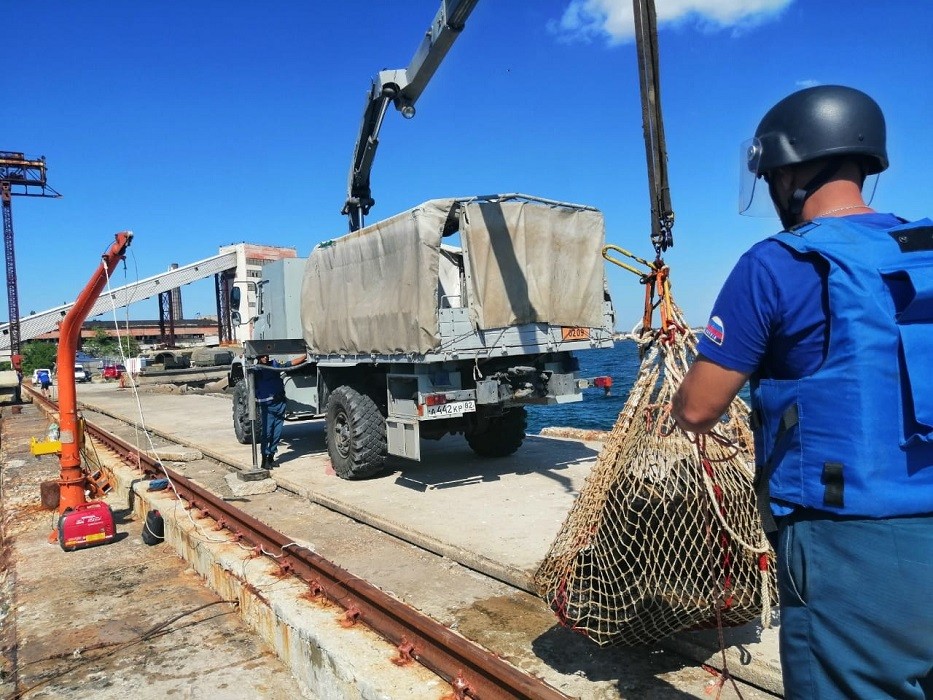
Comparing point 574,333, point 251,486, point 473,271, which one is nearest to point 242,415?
point 251,486

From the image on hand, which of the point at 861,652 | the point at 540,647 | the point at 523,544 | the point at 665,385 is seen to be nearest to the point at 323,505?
the point at 523,544

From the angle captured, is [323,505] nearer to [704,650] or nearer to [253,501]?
[253,501]

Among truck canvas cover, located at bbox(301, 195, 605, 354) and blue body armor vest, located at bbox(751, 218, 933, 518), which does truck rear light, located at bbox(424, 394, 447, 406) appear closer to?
truck canvas cover, located at bbox(301, 195, 605, 354)

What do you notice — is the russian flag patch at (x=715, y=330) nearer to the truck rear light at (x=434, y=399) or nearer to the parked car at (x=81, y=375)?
the truck rear light at (x=434, y=399)

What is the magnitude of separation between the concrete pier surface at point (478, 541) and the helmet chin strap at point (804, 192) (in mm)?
2385

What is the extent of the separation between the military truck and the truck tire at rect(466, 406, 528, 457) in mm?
20

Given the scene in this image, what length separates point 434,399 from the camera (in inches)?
291

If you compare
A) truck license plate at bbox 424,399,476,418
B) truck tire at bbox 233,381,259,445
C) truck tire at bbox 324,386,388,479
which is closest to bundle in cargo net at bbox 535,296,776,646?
truck license plate at bbox 424,399,476,418

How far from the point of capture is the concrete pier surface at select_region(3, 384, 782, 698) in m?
3.38

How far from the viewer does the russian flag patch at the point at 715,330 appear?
66.2 inches

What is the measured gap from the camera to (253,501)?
25.6ft

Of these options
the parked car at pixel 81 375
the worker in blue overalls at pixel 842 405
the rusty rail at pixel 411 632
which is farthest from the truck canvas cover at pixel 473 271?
the parked car at pixel 81 375

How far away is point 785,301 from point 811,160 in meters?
0.43

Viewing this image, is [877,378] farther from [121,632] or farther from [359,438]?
[359,438]
